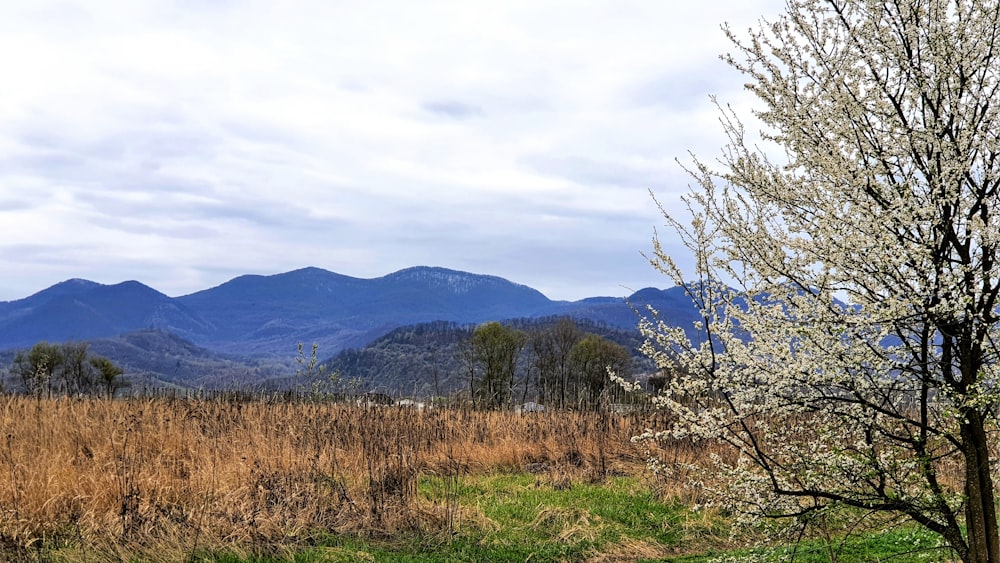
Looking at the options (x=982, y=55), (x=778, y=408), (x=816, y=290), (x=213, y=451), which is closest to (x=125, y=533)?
(x=213, y=451)

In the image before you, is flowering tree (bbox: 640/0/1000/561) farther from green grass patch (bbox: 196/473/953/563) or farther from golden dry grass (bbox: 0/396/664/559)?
golden dry grass (bbox: 0/396/664/559)

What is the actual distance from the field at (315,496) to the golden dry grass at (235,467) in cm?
2

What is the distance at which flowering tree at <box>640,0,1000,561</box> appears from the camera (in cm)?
371

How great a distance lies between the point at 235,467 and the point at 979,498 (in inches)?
297

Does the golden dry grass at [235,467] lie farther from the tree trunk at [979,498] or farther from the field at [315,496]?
the tree trunk at [979,498]

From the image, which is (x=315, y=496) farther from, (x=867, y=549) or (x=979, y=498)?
(x=979, y=498)

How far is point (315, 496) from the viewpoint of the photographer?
7.79m

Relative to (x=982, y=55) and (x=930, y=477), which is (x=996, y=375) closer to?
(x=930, y=477)

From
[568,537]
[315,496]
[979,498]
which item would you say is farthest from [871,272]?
[315,496]

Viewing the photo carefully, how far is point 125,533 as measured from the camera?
633 centimetres

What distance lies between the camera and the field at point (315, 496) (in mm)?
6453

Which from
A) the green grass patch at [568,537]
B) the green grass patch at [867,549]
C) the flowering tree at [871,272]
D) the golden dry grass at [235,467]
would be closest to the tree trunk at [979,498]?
the flowering tree at [871,272]

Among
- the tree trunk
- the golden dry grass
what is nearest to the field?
the golden dry grass

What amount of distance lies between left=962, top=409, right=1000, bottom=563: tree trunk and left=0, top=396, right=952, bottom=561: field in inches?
33.1
